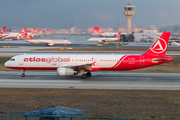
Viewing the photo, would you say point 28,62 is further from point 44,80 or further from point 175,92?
point 175,92

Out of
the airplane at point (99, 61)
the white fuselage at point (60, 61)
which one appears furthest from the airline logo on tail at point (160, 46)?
the white fuselage at point (60, 61)

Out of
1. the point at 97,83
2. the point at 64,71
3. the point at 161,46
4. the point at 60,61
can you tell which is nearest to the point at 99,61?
the point at 97,83

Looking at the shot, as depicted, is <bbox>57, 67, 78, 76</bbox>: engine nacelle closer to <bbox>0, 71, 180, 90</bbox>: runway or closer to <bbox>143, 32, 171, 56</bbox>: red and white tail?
<bbox>0, 71, 180, 90</bbox>: runway

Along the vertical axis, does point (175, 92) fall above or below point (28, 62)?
Result: below

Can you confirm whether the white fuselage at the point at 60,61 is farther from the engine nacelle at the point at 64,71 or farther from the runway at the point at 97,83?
the engine nacelle at the point at 64,71

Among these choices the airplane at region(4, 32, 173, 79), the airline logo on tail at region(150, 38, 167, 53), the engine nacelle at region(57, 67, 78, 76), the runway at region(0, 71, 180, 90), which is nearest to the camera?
the runway at region(0, 71, 180, 90)

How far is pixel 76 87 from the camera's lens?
28.8 m

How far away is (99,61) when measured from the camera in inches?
1387

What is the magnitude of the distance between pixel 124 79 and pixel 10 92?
16553mm

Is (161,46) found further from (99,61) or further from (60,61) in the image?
(60,61)

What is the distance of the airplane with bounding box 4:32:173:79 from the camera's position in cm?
3488

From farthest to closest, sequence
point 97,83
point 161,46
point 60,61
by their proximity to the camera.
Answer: point 60,61
point 161,46
point 97,83

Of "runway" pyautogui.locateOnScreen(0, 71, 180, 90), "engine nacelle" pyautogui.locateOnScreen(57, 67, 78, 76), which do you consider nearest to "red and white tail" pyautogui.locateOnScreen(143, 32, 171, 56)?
"runway" pyautogui.locateOnScreen(0, 71, 180, 90)

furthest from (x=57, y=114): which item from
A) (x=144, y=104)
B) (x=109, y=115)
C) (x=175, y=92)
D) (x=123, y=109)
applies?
(x=175, y=92)
